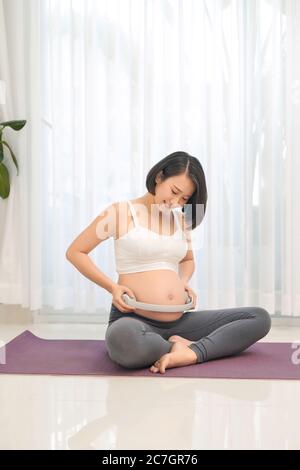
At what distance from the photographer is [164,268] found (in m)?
2.20

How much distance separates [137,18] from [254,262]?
1.50 meters

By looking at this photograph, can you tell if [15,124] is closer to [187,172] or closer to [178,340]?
[187,172]

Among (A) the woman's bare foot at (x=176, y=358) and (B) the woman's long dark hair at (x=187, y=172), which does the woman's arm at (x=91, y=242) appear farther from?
(A) the woman's bare foot at (x=176, y=358)

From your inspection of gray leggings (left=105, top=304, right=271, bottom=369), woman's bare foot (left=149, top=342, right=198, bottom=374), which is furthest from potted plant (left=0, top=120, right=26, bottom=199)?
woman's bare foot (left=149, top=342, right=198, bottom=374)

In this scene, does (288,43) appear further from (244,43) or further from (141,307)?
(141,307)

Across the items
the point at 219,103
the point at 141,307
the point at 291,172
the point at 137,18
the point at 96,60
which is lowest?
the point at 141,307

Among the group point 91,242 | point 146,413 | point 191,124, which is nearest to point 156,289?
point 91,242

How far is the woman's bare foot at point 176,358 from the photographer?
194 cm

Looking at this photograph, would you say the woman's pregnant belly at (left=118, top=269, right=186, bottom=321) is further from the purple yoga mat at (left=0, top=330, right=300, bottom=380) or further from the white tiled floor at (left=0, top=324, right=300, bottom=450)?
the white tiled floor at (left=0, top=324, right=300, bottom=450)

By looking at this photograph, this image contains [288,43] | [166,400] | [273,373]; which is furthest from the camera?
[288,43]

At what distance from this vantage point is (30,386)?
1.79 metres

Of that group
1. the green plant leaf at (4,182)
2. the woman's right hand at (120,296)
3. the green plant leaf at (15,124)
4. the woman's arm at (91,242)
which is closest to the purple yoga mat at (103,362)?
the woman's right hand at (120,296)

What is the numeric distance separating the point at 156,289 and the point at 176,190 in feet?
1.27
